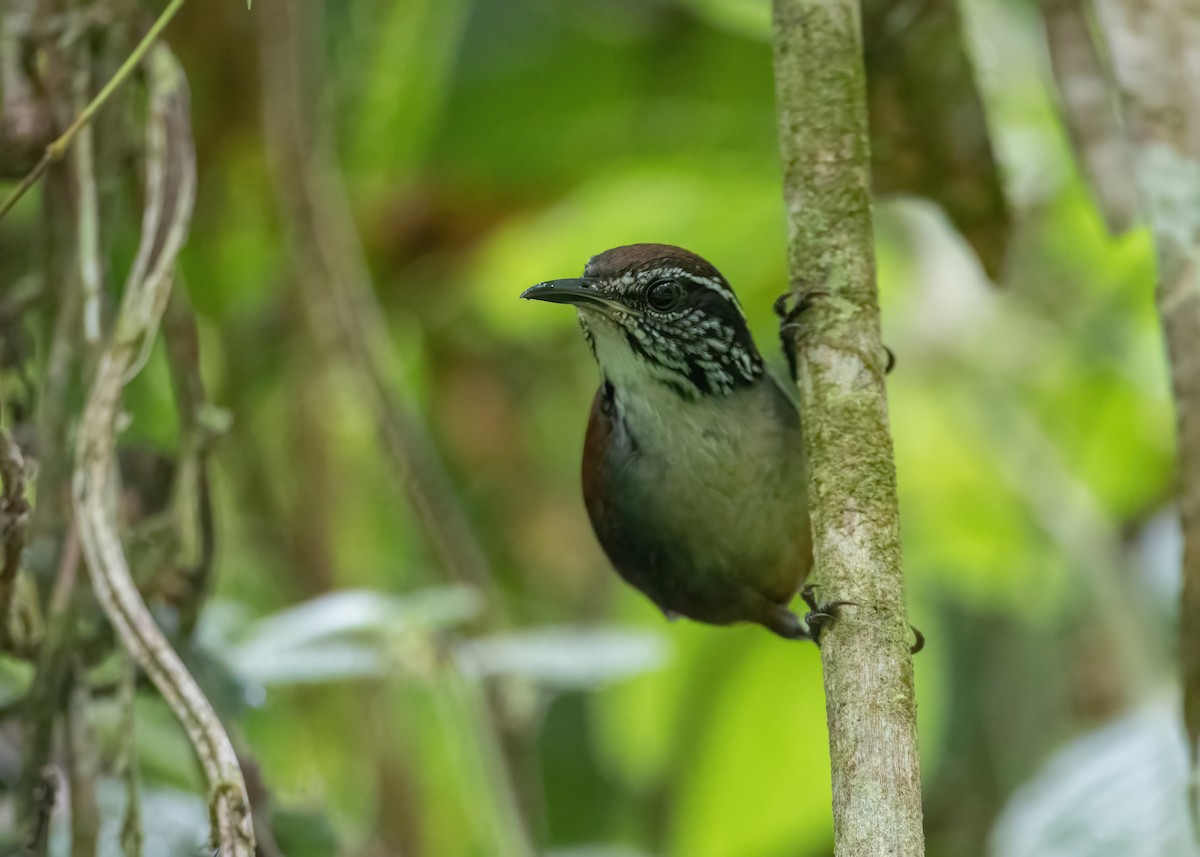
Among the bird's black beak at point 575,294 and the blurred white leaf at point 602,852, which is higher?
the bird's black beak at point 575,294

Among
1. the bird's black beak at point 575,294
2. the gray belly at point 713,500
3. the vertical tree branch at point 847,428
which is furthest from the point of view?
the gray belly at point 713,500

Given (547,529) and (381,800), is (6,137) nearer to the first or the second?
(381,800)

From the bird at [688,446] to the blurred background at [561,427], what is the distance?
0.45 m

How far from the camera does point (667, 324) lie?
269 cm

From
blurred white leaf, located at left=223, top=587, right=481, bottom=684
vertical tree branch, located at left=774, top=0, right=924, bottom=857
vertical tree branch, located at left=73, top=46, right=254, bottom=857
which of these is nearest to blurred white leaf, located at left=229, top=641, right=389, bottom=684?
blurred white leaf, located at left=223, top=587, right=481, bottom=684

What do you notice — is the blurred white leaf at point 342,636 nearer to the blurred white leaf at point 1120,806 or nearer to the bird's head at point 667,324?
the bird's head at point 667,324

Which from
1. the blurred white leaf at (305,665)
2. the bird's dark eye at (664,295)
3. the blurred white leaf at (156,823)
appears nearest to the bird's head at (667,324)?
the bird's dark eye at (664,295)

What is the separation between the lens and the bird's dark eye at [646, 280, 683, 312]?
2.67 metres

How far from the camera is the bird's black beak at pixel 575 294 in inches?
98.7

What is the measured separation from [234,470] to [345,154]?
104 cm

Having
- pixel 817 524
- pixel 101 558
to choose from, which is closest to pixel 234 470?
pixel 101 558

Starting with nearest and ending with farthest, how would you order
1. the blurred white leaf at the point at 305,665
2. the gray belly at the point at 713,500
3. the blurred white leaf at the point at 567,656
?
1. the gray belly at the point at 713,500
2. the blurred white leaf at the point at 305,665
3. the blurred white leaf at the point at 567,656

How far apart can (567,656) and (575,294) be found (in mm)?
1090

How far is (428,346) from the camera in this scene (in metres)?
4.86
